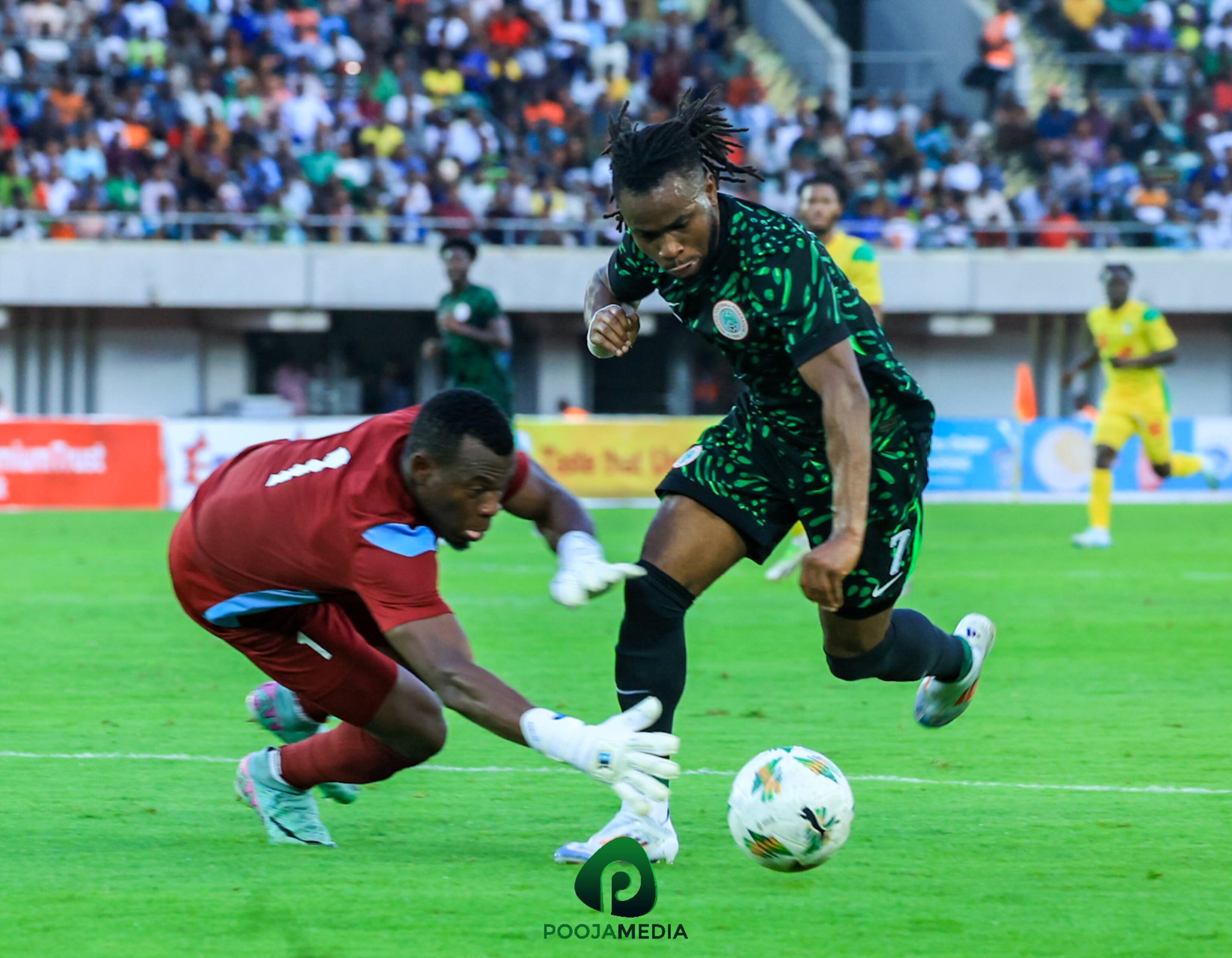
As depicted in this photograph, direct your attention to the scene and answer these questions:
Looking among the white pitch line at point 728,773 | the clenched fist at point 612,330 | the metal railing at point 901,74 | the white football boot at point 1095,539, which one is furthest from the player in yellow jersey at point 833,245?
the metal railing at point 901,74

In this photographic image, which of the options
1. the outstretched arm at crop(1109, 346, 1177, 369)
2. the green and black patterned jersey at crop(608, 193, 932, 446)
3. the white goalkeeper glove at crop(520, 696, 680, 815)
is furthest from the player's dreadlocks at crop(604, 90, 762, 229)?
the outstretched arm at crop(1109, 346, 1177, 369)

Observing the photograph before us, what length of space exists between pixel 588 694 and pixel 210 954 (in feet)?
13.3

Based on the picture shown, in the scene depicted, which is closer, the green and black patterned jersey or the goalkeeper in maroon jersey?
the goalkeeper in maroon jersey

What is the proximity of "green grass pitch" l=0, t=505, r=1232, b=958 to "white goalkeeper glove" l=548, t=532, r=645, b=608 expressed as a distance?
0.76 m

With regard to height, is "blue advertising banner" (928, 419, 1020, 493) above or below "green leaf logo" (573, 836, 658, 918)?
below

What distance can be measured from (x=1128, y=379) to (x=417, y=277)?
13.6 meters

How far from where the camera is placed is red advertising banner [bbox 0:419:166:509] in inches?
765

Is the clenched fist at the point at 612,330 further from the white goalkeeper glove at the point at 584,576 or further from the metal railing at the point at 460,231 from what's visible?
the metal railing at the point at 460,231

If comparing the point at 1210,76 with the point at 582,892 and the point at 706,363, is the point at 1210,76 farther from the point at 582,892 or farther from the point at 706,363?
the point at 582,892

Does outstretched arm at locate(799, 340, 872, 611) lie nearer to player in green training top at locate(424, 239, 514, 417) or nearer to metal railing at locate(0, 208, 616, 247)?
player in green training top at locate(424, 239, 514, 417)

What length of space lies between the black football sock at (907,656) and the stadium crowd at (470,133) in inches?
779

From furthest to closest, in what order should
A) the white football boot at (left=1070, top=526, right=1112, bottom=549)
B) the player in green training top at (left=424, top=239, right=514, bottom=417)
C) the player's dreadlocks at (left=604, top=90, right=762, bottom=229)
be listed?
the white football boot at (left=1070, top=526, right=1112, bottom=549) < the player in green training top at (left=424, top=239, right=514, bottom=417) < the player's dreadlocks at (left=604, top=90, right=762, bottom=229)

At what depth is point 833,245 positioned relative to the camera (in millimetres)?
11148

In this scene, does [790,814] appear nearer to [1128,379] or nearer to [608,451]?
[1128,379]
